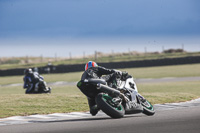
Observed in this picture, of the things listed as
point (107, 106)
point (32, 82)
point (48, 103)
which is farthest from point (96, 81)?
point (32, 82)

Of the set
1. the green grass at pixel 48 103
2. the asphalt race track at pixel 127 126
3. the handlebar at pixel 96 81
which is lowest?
the green grass at pixel 48 103

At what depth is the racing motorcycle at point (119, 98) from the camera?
28.9 feet

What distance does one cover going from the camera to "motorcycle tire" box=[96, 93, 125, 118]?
344 inches

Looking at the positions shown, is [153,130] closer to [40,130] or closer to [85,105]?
[40,130]

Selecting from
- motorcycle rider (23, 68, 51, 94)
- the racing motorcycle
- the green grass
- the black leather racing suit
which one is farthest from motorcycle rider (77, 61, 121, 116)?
motorcycle rider (23, 68, 51, 94)

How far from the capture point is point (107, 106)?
28.6 feet

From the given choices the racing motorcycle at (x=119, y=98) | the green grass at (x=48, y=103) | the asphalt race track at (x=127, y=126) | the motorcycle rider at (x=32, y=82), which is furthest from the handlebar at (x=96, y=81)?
the motorcycle rider at (x=32, y=82)

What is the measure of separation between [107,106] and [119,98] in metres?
0.48

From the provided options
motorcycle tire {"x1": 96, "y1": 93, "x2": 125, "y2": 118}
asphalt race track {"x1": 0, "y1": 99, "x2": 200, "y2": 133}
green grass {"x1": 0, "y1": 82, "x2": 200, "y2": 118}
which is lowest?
green grass {"x1": 0, "y1": 82, "x2": 200, "y2": 118}

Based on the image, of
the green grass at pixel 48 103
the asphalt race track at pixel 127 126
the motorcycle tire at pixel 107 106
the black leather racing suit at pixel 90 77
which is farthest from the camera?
the green grass at pixel 48 103

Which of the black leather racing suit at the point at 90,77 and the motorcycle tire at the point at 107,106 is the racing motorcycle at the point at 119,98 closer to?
the motorcycle tire at the point at 107,106

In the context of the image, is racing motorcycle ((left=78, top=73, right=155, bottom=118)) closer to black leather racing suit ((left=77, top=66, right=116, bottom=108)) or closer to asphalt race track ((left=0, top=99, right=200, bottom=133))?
black leather racing suit ((left=77, top=66, right=116, bottom=108))

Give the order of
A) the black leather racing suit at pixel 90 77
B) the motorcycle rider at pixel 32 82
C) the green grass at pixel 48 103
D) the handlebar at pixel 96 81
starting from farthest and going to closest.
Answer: the motorcycle rider at pixel 32 82
the green grass at pixel 48 103
the black leather racing suit at pixel 90 77
the handlebar at pixel 96 81

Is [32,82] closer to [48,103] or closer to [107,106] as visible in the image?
[48,103]
